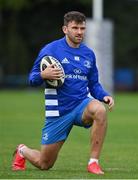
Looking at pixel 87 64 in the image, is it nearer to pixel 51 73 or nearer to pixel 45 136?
pixel 51 73

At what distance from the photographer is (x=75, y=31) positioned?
37.8 feet

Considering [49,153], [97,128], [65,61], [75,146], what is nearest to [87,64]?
[65,61]

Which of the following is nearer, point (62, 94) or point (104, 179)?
point (104, 179)

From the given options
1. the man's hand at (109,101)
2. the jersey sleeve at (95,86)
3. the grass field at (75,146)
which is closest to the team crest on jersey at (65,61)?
the jersey sleeve at (95,86)

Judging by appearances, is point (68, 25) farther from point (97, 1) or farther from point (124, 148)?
point (97, 1)

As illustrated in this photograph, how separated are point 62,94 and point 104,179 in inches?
60.9

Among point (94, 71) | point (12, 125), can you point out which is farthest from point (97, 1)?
point (94, 71)

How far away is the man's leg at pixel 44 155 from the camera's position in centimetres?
1169

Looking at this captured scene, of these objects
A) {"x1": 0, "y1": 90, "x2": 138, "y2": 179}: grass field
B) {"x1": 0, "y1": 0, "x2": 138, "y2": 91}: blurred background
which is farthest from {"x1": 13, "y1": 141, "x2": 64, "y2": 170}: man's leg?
{"x1": 0, "y1": 0, "x2": 138, "y2": 91}: blurred background

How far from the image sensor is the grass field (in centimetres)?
1143

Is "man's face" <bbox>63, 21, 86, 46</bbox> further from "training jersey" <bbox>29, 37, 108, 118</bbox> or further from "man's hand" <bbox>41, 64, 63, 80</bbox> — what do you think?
"man's hand" <bbox>41, 64, 63, 80</bbox>

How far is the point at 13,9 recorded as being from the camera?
65375 millimetres

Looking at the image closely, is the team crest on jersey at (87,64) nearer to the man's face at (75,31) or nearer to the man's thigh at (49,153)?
the man's face at (75,31)

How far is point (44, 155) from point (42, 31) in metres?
54.6
